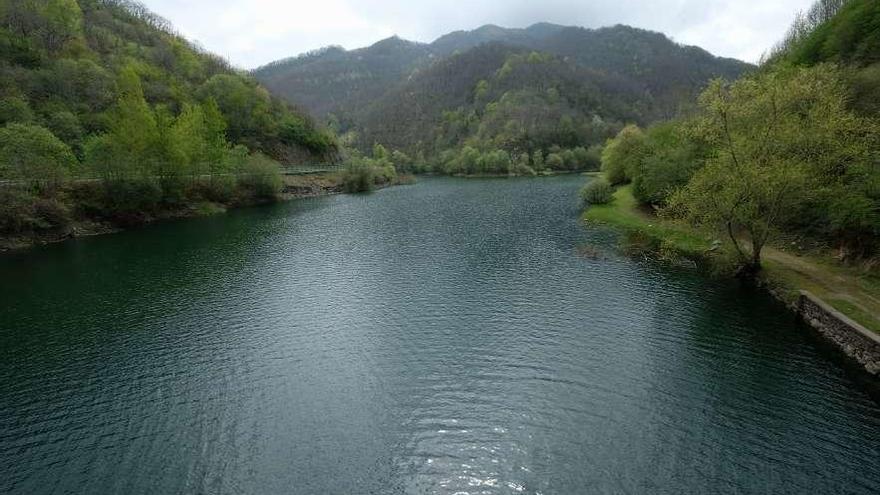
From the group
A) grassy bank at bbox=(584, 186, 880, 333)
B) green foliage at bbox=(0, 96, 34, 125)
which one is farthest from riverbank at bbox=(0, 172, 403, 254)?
grassy bank at bbox=(584, 186, 880, 333)

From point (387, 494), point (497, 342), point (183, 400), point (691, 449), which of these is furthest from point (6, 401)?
point (691, 449)

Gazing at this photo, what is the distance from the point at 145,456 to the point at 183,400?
4.24 metres

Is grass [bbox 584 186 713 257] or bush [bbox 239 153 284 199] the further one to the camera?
bush [bbox 239 153 284 199]

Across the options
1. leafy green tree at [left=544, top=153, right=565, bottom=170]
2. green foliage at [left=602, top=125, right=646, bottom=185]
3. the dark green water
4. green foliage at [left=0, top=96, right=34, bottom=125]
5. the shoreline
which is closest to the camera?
the dark green water

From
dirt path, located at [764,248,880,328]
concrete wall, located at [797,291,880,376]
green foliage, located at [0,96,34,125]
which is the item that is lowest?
concrete wall, located at [797,291,880,376]

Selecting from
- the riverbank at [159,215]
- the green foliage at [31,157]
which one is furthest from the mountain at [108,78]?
the riverbank at [159,215]

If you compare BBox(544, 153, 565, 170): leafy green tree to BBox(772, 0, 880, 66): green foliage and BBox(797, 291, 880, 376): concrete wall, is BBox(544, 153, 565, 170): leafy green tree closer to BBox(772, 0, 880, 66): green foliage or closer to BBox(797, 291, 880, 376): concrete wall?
BBox(772, 0, 880, 66): green foliage

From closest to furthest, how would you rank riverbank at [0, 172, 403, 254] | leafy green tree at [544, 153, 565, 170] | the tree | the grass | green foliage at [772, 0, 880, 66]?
the tree → the grass → green foliage at [772, 0, 880, 66] → riverbank at [0, 172, 403, 254] → leafy green tree at [544, 153, 565, 170]

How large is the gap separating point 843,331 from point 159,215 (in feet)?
292

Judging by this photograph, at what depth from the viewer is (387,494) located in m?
17.0

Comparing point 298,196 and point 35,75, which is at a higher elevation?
point 35,75

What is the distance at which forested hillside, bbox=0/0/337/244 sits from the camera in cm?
6456

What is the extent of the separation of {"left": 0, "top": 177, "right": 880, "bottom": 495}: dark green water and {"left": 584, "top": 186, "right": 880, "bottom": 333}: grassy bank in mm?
2829

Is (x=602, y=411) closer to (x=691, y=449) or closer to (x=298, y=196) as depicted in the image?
(x=691, y=449)
